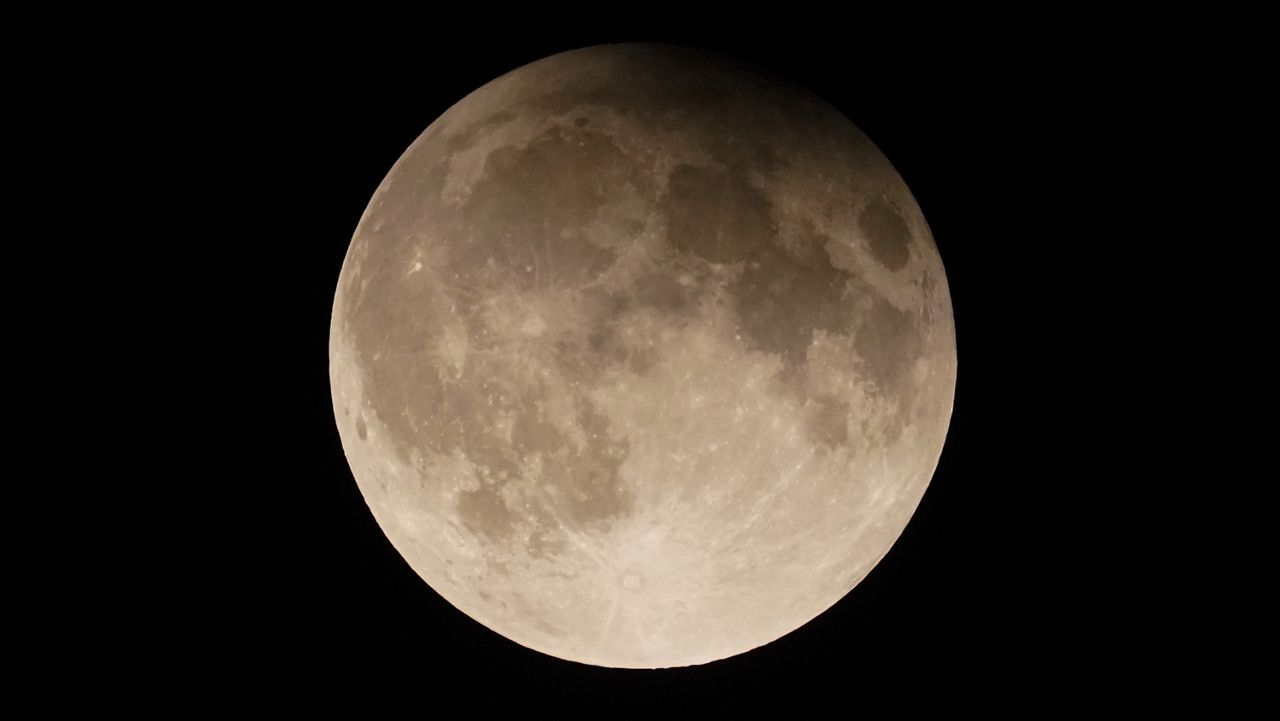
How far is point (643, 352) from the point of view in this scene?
2.46 meters

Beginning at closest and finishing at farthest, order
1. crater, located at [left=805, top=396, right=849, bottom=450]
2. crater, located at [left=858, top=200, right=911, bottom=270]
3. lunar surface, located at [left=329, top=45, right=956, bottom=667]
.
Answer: lunar surface, located at [left=329, top=45, right=956, bottom=667], crater, located at [left=805, top=396, right=849, bottom=450], crater, located at [left=858, top=200, right=911, bottom=270]

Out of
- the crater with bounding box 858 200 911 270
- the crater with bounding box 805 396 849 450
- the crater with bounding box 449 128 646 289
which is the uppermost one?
the crater with bounding box 858 200 911 270

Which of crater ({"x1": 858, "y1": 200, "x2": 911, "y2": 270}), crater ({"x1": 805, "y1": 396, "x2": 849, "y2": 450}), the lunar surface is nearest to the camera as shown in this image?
the lunar surface

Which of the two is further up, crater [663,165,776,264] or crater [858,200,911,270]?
crater [858,200,911,270]

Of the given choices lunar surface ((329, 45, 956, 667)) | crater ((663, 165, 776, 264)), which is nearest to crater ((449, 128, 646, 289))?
lunar surface ((329, 45, 956, 667))

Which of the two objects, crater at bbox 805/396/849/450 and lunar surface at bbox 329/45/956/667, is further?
crater at bbox 805/396/849/450

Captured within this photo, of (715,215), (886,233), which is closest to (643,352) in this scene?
(715,215)

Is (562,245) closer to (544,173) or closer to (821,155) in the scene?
(544,173)

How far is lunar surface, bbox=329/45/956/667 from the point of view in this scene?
8.18 ft

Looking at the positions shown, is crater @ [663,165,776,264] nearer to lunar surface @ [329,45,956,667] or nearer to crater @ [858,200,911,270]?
lunar surface @ [329,45,956,667]

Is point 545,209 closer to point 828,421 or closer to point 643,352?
point 643,352

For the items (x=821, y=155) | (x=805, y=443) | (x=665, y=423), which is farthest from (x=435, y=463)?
(x=821, y=155)

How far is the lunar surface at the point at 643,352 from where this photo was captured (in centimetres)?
249

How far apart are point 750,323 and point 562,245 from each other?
584mm
